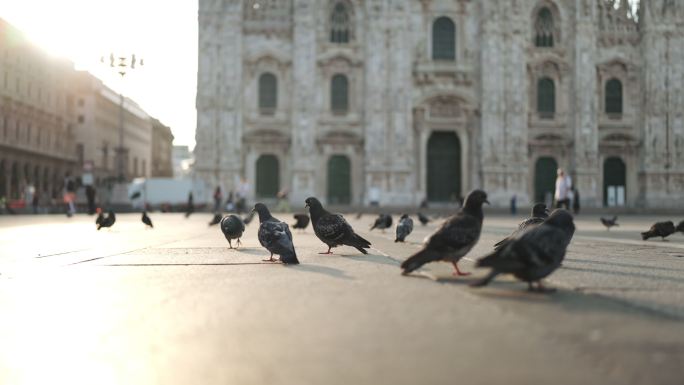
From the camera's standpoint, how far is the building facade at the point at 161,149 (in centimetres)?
8688

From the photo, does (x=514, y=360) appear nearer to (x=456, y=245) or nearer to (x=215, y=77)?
(x=456, y=245)

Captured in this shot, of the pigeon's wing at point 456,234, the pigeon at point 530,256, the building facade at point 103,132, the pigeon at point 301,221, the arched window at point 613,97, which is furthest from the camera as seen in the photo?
the building facade at point 103,132

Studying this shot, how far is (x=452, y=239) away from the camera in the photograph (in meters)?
4.98

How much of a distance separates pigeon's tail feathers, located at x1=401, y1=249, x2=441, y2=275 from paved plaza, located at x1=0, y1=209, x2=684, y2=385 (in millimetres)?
121

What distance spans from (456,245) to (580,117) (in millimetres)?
32088

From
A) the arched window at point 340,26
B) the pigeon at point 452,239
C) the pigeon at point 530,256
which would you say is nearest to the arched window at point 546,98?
the arched window at point 340,26

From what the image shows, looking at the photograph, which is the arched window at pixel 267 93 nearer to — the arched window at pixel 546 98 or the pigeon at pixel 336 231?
the arched window at pixel 546 98

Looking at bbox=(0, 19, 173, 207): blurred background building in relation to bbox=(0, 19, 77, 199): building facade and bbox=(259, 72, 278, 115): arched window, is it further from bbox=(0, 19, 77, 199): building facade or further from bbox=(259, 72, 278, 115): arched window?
bbox=(259, 72, 278, 115): arched window

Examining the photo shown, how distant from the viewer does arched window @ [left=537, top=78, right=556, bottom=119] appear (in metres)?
35.5

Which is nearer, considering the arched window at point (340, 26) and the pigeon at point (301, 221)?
the pigeon at point (301, 221)

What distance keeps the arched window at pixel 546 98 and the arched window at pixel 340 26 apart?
389 inches

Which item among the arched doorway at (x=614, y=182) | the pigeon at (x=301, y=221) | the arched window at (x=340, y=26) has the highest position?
the arched window at (x=340, y=26)

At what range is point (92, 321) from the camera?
11.5 feet

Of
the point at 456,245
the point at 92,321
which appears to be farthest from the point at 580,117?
the point at 92,321
